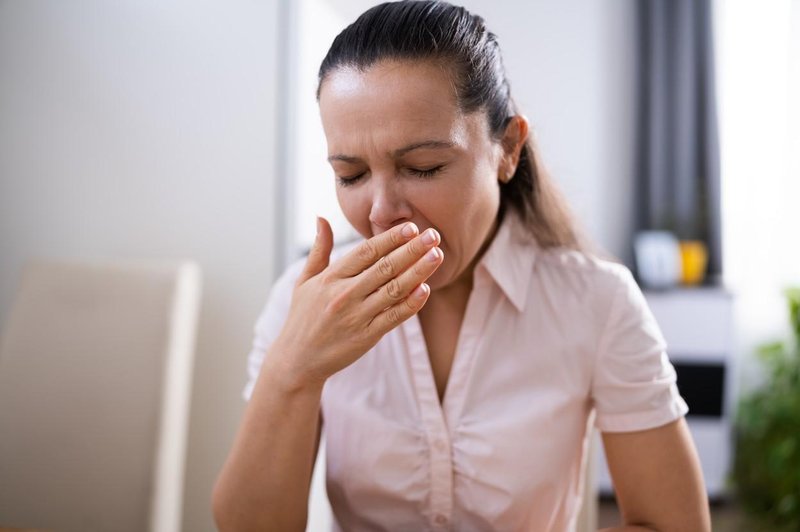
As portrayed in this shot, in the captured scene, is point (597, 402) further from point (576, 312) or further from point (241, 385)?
point (241, 385)

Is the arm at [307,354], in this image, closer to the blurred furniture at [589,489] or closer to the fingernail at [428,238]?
the fingernail at [428,238]

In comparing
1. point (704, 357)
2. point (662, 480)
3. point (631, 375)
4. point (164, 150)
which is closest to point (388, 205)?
point (631, 375)

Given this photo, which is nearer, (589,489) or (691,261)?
(589,489)

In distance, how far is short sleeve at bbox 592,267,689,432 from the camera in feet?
3.62

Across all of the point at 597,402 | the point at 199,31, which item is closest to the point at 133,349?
the point at 199,31

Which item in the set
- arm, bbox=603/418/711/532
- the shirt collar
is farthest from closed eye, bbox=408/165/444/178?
arm, bbox=603/418/711/532

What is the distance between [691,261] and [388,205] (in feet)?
9.19

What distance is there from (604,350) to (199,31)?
1.23 m

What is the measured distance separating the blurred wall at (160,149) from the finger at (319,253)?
0.83m

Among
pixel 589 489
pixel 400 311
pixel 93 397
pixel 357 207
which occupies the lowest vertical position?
pixel 589 489

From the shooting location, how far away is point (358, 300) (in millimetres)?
925

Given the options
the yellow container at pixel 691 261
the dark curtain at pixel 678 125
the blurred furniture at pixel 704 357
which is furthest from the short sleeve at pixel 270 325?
the dark curtain at pixel 678 125

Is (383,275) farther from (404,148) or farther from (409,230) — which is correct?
(404,148)

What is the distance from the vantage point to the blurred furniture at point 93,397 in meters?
1.47
